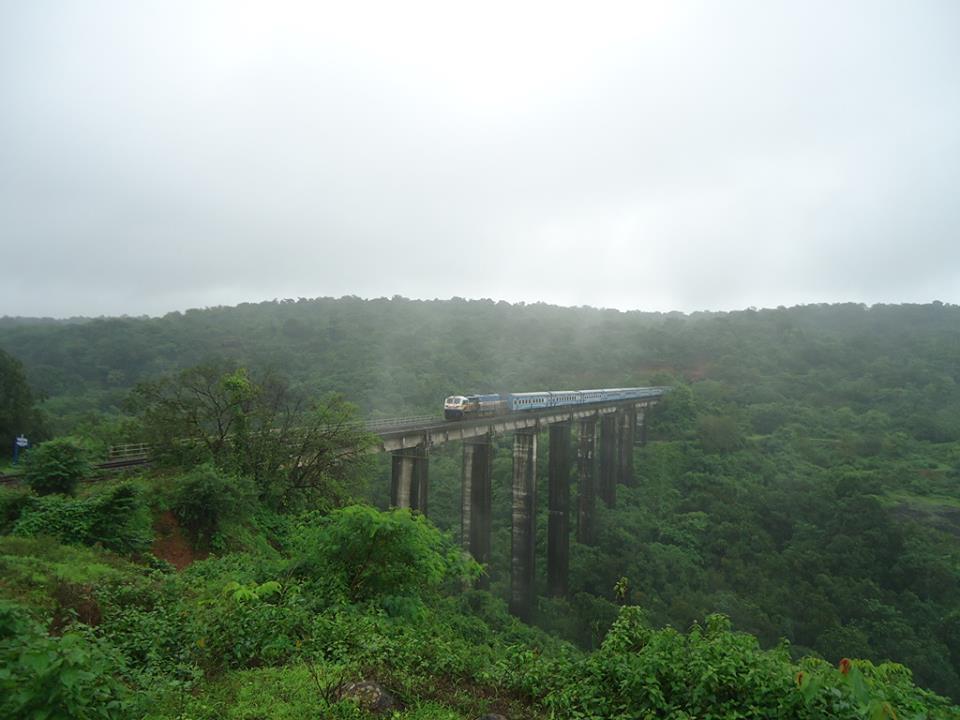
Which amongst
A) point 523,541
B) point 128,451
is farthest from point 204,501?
point 523,541

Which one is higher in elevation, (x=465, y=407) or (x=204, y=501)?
(x=465, y=407)

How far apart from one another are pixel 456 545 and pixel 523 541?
1670cm

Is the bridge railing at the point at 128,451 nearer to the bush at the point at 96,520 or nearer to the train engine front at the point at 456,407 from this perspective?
the bush at the point at 96,520

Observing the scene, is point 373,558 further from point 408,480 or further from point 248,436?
point 408,480

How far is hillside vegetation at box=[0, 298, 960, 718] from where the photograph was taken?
19.9ft

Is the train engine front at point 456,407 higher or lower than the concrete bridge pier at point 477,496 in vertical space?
higher

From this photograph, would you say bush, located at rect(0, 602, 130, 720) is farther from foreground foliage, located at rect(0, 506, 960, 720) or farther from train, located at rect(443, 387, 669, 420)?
train, located at rect(443, 387, 669, 420)

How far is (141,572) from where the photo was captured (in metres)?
10.4

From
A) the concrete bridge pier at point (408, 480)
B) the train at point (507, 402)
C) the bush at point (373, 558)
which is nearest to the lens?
the bush at point (373, 558)

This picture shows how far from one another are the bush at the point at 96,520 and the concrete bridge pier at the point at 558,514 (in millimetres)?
25671

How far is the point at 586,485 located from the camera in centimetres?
3947

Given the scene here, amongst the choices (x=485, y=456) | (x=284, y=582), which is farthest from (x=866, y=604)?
(x=284, y=582)

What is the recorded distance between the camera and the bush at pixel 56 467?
1269cm

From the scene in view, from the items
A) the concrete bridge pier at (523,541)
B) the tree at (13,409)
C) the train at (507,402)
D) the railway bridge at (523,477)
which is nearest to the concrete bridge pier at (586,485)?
the railway bridge at (523,477)
